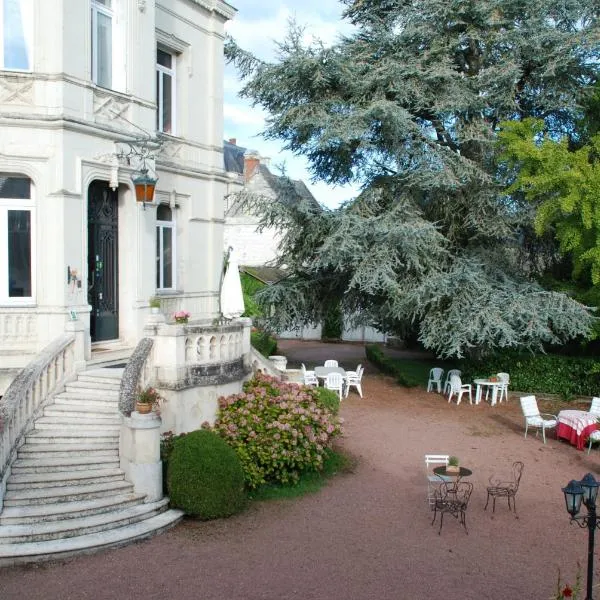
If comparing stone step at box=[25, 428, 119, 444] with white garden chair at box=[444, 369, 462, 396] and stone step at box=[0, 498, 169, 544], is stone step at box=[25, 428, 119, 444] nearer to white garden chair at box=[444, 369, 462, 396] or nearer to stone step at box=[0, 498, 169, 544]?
stone step at box=[0, 498, 169, 544]

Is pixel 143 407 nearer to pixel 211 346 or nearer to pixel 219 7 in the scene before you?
pixel 211 346

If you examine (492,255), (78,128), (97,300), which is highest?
(78,128)

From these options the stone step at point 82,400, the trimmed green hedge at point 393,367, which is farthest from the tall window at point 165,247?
the trimmed green hedge at point 393,367

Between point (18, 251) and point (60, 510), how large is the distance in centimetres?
496

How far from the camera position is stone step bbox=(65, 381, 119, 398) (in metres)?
10.6

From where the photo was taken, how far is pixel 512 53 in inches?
691

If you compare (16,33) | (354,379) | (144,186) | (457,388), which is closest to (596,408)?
(457,388)

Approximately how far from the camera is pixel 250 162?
39250mm

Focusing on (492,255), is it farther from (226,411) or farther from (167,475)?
(167,475)

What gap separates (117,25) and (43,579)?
9.81m

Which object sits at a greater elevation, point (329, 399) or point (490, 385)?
point (329, 399)

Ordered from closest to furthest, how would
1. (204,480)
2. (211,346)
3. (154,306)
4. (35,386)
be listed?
1. (204,480)
2. (35,386)
3. (211,346)
4. (154,306)

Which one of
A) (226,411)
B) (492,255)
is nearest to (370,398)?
(492,255)

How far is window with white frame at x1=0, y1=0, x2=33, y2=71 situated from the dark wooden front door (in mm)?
2350
